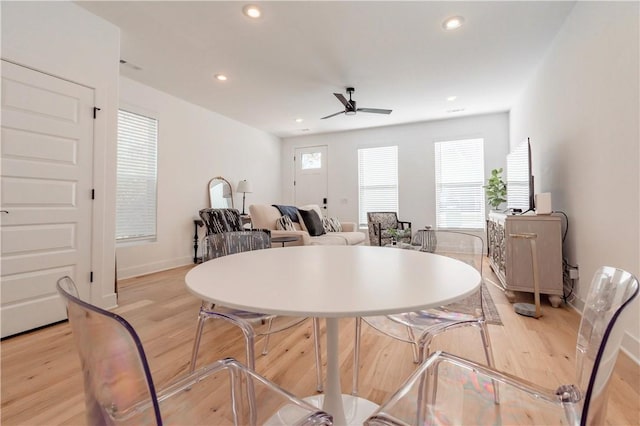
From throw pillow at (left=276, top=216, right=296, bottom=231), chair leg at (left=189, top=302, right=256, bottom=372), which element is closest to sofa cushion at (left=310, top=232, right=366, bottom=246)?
throw pillow at (left=276, top=216, right=296, bottom=231)

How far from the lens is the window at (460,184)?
5.24 meters

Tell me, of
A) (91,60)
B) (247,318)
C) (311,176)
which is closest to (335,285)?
(247,318)

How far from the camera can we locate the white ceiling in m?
2.43

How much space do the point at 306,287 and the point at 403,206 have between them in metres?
5.31

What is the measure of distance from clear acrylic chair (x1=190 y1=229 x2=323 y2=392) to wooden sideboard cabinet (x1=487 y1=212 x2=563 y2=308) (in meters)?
2.15

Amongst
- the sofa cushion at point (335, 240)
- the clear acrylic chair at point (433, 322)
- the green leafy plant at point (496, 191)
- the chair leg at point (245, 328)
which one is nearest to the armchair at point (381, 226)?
the sofa cushion at point (335, 240)

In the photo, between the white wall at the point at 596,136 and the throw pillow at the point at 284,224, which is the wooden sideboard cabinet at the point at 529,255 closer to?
the white wall at the point at 596,136

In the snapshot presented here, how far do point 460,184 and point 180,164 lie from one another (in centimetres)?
495

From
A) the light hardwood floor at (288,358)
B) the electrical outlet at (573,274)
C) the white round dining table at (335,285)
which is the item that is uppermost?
the white round dining table at (335,285)

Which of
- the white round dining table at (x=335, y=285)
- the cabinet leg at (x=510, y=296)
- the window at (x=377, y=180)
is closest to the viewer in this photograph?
the white round dining table at (x=335, y=285)

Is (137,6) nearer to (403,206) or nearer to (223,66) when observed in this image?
(223,66)

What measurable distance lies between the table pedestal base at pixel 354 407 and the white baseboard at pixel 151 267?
3.39 m

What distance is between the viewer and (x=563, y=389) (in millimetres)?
720

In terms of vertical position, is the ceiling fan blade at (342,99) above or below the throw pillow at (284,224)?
above
